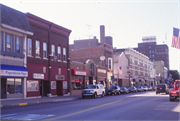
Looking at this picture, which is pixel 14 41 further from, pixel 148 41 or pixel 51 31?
pixel 148 41

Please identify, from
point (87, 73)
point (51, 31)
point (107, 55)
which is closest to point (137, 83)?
point (107, 55)

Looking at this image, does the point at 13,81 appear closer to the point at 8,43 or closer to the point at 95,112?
the point at 8,43

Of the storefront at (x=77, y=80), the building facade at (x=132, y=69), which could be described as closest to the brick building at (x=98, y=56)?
the building facade at (x=132, y=69)

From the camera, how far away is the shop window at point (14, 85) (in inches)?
1033

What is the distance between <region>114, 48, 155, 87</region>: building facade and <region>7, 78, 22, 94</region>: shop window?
102 ft

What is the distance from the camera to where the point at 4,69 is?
24.5 metres

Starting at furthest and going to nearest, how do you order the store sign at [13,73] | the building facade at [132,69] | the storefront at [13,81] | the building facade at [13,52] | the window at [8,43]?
the building facade at [132,69] → the window at [8,43] → the building facade at [13,52] → the storefront at [13,81] → the store sign at [13,73]

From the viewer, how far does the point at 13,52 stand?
86.9ft

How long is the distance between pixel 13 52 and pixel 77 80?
1834cm

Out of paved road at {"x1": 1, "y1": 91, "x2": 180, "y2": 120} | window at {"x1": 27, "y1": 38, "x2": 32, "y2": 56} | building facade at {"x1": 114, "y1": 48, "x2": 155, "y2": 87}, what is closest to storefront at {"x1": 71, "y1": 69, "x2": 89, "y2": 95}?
window at {"x1": 27, "y1": 38, "x2": 32, "y2": 56}

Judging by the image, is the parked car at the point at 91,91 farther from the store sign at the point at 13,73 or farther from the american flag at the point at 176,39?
the american flag at the point at 176,39

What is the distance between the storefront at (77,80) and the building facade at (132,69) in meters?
12.9

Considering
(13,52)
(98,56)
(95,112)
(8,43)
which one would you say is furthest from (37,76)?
(98,56)

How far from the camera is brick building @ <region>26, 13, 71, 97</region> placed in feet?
99.9
